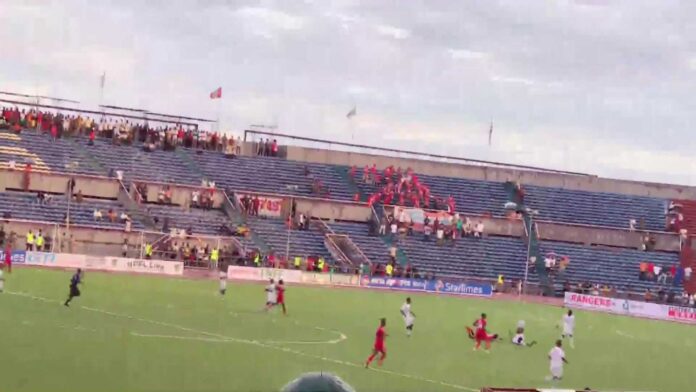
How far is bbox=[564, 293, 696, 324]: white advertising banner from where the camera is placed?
59094 millimetres

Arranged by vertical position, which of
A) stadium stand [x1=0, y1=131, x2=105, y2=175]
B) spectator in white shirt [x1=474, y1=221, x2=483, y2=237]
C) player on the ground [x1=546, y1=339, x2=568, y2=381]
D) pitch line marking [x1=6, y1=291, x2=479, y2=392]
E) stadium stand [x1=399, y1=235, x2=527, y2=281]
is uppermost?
stadium stand [x1=0, y1=131, x2=105, y2=175]

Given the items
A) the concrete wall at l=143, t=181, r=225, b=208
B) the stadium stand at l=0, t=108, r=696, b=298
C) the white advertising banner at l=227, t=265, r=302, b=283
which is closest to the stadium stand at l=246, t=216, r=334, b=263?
the stadium stand at l=0, t=108, r=696, b=298

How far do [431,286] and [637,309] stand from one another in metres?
12.1

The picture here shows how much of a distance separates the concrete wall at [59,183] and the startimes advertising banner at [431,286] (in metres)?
16.7

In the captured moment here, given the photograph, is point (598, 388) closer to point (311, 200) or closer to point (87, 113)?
point (311, 200)

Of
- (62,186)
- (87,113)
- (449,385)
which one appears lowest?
(449,385)

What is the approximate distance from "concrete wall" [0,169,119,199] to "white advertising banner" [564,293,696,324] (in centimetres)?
2897

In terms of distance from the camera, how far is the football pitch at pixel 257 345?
73.2ft

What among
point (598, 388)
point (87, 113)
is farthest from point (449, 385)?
point (87, 113)

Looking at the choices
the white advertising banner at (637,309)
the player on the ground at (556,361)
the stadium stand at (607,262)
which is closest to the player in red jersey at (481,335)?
the player on the ground at (556,361)

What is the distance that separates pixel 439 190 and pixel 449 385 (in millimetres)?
53710

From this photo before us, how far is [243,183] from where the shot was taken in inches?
2758

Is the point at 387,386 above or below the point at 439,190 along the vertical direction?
below

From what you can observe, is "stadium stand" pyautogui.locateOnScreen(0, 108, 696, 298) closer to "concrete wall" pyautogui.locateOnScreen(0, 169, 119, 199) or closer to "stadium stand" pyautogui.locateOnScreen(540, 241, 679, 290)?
"stadium stand" pyautogui.locateOnScreen(540, 241, 679, 290)
